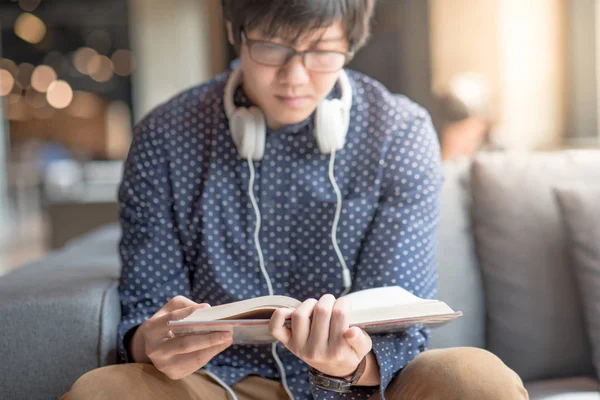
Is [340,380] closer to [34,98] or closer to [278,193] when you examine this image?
[278,193]

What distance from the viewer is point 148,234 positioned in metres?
1.30

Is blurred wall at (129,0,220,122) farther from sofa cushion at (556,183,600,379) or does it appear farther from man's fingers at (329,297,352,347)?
man's fingers at (329,297,352,347)

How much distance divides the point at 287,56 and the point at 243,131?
17 centimetres

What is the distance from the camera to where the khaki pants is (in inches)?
38.3

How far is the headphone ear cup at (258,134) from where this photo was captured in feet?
4.27

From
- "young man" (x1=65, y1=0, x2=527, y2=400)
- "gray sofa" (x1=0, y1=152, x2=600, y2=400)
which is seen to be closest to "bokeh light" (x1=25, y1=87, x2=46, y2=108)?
"gray sofa" (x1=0, y1=152, x2=600, y2=400)

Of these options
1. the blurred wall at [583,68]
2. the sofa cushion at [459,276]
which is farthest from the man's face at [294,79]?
the blurred wall at [583,68]

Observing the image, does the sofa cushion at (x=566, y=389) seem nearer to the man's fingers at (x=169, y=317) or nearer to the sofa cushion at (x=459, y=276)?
the sofa cushion at (x=459, y=276)

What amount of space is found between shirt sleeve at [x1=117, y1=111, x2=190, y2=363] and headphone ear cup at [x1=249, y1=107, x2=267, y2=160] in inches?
6.8

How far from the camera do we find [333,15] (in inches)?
46.2

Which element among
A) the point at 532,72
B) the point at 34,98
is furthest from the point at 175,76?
the point at 532,72

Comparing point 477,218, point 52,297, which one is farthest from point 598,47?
point 52,297

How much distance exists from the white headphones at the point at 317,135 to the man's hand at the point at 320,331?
0.32 m

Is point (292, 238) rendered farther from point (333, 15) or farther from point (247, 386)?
point (333, 15)
